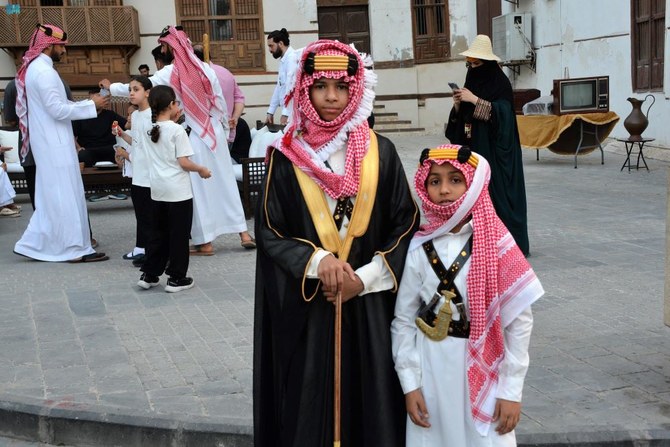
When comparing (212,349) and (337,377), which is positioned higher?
(337,377)

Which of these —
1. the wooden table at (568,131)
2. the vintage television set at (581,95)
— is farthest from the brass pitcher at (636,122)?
the vintage television set at (581,95)

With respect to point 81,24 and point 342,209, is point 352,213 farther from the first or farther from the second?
point 81,24

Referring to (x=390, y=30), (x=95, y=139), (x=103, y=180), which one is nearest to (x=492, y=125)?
(x=103, y=180)

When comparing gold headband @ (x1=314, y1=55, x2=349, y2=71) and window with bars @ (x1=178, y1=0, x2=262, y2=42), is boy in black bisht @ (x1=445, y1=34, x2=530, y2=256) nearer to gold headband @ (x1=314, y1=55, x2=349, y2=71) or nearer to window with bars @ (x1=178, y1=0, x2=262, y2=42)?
gold headband @ (x1=314, y1=55, x2=349, y2=71)

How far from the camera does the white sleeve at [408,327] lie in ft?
9.75

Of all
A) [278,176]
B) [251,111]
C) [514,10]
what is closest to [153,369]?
[278,176]

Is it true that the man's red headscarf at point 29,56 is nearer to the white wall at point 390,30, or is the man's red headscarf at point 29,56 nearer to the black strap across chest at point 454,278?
the black strap across chest at point 454,278

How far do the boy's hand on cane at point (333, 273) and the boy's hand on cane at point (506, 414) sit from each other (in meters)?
0.62

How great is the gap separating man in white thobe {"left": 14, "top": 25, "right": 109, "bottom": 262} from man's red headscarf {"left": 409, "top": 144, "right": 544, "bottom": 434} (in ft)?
18.6

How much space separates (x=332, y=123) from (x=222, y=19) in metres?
18.4

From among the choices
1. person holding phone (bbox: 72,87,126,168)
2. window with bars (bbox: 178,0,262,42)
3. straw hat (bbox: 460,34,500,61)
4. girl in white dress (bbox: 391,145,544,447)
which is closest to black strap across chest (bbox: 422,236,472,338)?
girl in white dress (bbox: 391,145,544,447)

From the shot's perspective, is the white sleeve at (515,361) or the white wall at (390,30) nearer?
the white sleeve at (515,361)

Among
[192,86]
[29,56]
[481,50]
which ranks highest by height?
[29,56]

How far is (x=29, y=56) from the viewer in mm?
7918
